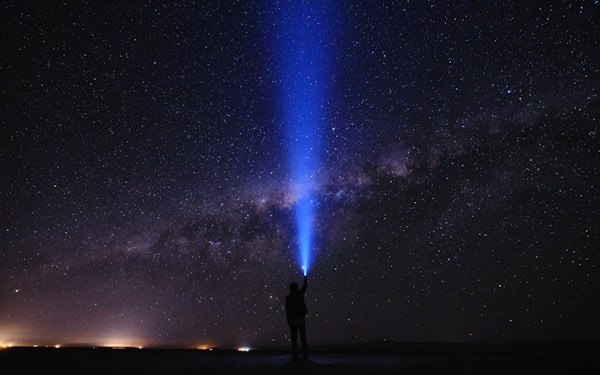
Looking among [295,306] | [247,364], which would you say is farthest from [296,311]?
[247,364]

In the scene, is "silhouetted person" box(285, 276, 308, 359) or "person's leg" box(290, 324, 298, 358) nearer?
"person's leg" box(290, 324, 298, 358)

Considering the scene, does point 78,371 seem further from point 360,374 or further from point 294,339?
point 360,374

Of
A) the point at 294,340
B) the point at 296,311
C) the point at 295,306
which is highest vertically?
the point at 295,306

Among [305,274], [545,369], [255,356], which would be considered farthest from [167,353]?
[545,369]

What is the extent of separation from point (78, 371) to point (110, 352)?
2.24m

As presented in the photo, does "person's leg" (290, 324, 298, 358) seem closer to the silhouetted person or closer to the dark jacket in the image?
the silhouetted person

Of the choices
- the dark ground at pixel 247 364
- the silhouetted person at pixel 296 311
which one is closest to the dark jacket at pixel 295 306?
the silhouetted person at pixel 296 311

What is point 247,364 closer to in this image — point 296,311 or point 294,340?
point 294,340

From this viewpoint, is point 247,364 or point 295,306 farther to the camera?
point 295,306

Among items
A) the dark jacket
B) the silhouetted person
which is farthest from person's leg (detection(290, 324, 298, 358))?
the dark jacket

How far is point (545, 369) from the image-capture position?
6.34 m

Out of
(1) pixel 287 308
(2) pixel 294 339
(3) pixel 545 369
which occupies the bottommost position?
(3) pixel 545 369

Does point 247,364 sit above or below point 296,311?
below

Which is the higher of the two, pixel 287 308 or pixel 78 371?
pixel 287 308
